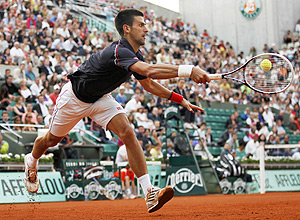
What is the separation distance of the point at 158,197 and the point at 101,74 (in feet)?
5.52

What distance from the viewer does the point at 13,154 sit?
13.9 m

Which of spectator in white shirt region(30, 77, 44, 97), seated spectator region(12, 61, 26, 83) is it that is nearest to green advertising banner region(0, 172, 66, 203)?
spectator in white shirt region(30, 77, 44, 97)

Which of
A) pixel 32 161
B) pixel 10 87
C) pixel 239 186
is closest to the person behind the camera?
pixel 32 161

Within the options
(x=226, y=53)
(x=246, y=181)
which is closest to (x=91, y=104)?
(x=246, y=181)

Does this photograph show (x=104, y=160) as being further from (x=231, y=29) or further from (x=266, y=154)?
(x=231, y=29)

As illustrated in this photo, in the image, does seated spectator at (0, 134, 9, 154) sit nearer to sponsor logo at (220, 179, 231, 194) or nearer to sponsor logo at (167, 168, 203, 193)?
sponsor logo at (167, 168, 203, 193)

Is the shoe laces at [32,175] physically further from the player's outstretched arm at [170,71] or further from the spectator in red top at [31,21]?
the spectator in red top at [31,21]

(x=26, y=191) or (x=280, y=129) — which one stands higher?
(x=26, y=191)

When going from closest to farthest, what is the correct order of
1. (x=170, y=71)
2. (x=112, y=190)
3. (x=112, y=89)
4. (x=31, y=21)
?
(x=170, y=71)
(x=112, y=89)
(x=112, y=190)
(x=31, y=21)

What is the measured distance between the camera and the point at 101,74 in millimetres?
6195

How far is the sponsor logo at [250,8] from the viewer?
1384 inches

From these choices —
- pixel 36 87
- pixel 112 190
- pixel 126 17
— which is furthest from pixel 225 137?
pixel 126 17

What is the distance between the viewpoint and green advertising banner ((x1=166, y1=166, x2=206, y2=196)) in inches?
565

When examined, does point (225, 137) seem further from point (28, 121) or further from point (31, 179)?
point (31, 179)
